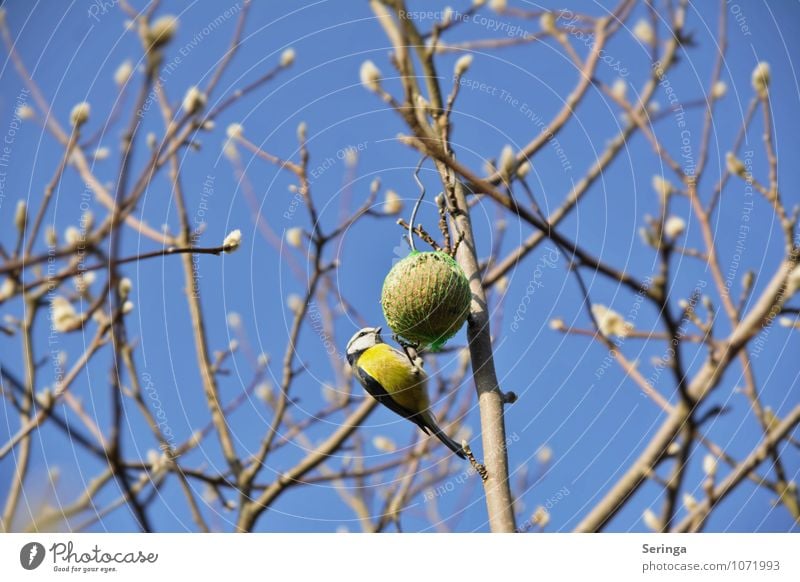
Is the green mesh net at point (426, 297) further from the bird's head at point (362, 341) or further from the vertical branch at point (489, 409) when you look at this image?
the bird's head at point (362, 341)

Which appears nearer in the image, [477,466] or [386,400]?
[477,466]

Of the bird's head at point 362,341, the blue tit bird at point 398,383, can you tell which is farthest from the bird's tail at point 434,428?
the bird's head at point 362,341

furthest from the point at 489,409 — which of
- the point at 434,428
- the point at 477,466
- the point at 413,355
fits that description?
the point at 413,355

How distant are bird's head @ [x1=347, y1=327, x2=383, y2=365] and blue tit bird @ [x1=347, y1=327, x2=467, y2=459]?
0.06 m

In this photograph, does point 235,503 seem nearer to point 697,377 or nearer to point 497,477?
point 497,477

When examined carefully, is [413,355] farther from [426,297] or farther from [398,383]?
[426,297]

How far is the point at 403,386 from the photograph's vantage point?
12.8 feet

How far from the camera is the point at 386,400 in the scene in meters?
3.93

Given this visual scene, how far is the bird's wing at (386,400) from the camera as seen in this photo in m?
3.92

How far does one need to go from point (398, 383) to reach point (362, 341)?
0.34 m

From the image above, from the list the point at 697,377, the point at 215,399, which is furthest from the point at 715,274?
the point at 215,399

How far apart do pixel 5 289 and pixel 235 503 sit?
1381mm

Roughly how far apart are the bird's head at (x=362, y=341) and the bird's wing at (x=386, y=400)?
0.47 feet

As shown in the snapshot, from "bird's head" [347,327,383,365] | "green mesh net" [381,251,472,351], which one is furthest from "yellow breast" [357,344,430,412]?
"green mesh net" [381,251,472,351]
